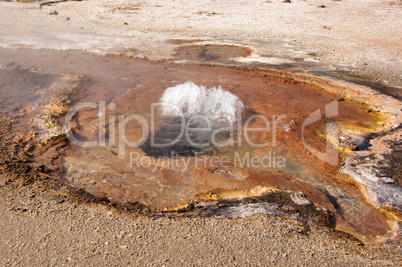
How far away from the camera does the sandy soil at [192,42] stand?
95.2 inches

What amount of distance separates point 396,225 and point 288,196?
1020 mm

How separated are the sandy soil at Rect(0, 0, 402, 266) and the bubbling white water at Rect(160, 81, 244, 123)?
7.72ft

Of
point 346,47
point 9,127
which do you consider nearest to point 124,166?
point 9,127

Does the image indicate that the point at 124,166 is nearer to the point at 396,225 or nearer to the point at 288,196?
the point at 288,196

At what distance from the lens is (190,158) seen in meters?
4.02

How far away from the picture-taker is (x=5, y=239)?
246 cm

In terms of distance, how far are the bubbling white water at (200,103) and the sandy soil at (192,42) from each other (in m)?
2.35

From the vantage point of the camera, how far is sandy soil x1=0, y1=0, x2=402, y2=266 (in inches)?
95.2
